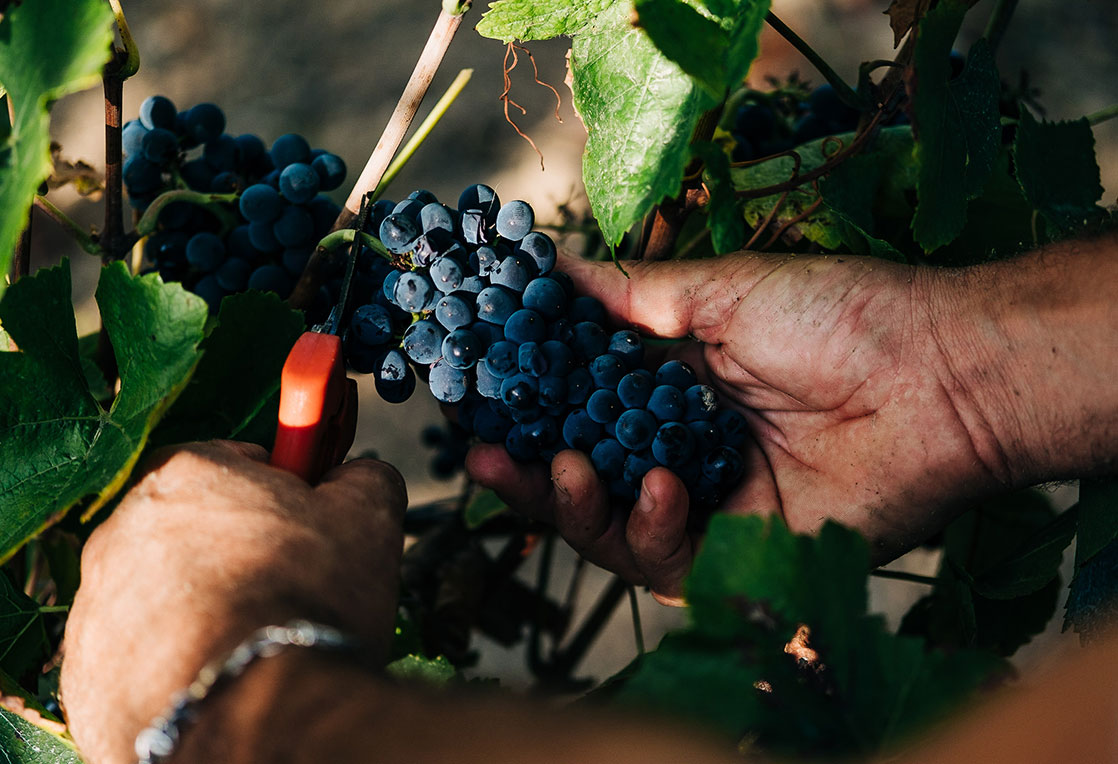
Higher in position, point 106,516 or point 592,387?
point 592,387

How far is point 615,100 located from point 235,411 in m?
0.41

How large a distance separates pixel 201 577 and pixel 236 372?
228 mm

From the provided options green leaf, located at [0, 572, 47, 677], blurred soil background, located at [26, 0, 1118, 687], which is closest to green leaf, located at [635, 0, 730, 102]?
green leaf, located at [0, 572, 47, 677]

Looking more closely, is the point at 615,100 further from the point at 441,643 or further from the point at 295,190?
the point at 441,643

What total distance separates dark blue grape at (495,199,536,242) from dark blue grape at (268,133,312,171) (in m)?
0.25

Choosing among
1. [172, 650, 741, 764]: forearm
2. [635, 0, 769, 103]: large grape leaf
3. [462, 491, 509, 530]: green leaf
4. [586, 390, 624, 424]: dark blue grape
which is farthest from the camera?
[462, 491, 509, 530]: green leaf

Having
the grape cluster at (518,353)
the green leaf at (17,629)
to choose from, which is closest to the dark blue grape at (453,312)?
the grape cluster at (518,353)

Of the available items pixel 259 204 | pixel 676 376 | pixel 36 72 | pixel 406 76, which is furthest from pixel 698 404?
pixel 406 76

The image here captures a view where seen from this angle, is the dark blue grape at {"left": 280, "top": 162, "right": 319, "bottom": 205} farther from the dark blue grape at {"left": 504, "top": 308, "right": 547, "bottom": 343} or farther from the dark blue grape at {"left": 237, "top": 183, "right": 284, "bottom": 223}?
the dark blue grape at {"left": 504, "top": 308, "right": 547, "bottom": 343}

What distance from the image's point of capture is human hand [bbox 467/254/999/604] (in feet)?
2.54

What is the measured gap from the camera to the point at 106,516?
0.66 m

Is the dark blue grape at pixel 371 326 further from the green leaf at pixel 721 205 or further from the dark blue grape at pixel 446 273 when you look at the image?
the green leaf at pixel 721 205

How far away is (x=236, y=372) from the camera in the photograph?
27.8 inches

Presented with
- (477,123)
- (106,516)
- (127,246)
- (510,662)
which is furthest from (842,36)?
(106,516)
